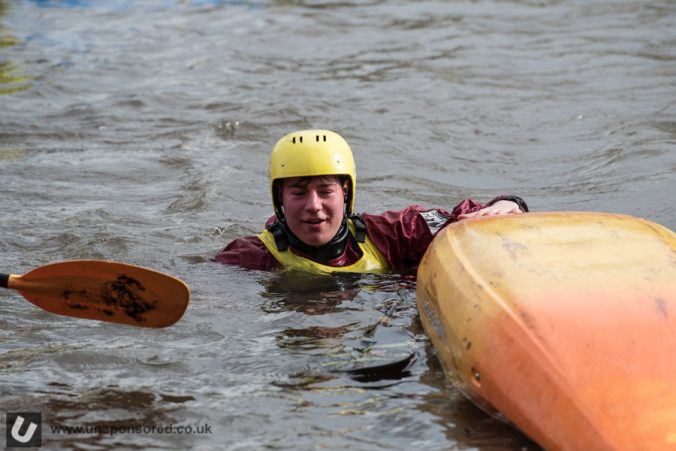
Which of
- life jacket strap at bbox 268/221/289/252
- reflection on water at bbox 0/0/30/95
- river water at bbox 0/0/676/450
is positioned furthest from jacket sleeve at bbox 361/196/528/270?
reflection on water at bbox 0/0/30/95

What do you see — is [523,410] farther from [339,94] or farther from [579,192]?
[339,94]

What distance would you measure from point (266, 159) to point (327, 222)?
3787 mm

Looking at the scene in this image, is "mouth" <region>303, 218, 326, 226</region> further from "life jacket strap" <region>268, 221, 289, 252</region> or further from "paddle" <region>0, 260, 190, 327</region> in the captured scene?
"paddle" <region>0, 260, 190, 327</region>

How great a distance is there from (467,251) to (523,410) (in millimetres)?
1048

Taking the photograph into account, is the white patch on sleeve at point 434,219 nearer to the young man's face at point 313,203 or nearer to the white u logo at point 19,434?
the young man's face at point 313,203

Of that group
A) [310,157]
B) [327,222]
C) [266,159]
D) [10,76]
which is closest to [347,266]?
[327,222]

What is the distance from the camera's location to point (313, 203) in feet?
18.3

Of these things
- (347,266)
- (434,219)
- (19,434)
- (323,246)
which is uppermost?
(434,219)

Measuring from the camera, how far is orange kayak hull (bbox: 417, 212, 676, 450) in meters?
3.65

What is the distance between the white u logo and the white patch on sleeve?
2.47 m

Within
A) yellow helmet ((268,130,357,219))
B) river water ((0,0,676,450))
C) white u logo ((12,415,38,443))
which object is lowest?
white u logo ((12,415,38,443))

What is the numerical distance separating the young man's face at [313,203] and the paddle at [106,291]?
115 cm

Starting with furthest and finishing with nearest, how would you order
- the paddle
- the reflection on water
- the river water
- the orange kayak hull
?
the reflection on water
the paddle
the river water
the orange kayak hull

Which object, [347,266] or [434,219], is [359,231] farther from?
[434,219]
